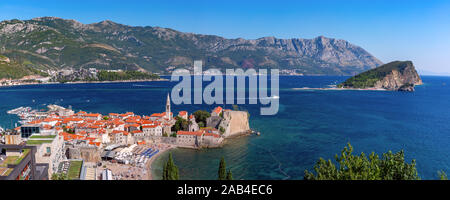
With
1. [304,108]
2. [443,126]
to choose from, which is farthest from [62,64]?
[443,126]

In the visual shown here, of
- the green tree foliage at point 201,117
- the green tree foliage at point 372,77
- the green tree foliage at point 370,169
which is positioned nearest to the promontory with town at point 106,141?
the green tree foliage at point 201,117

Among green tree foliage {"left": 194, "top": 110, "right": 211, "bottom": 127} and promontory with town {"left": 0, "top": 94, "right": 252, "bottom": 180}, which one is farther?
green tree foliage {"left": 194, "top": 110, "right": 211, "bottom": 127}

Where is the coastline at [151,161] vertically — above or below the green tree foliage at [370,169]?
below

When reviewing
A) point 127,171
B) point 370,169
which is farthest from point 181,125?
point 370,169

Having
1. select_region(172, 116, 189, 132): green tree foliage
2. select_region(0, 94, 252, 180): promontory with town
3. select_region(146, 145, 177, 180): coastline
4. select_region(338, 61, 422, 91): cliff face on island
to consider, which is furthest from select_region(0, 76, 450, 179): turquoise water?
select_region(338, 61, 422, 91): cliff face on island

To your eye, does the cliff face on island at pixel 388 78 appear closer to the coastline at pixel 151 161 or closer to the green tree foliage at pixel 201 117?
the green tree foliage at pixel 201 117

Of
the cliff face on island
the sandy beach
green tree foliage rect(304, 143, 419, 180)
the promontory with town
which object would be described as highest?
the cliff face on island

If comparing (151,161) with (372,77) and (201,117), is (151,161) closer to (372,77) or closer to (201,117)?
(201,117)

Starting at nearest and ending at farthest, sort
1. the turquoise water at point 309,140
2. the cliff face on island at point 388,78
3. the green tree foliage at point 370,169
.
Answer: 1. the green tree foliage at point 370,169
2. the turquoise water at point 309,140
3. the cliff face on island at point 388,78

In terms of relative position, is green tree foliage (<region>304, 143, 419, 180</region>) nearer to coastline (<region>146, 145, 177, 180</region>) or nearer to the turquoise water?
the turquoise water
